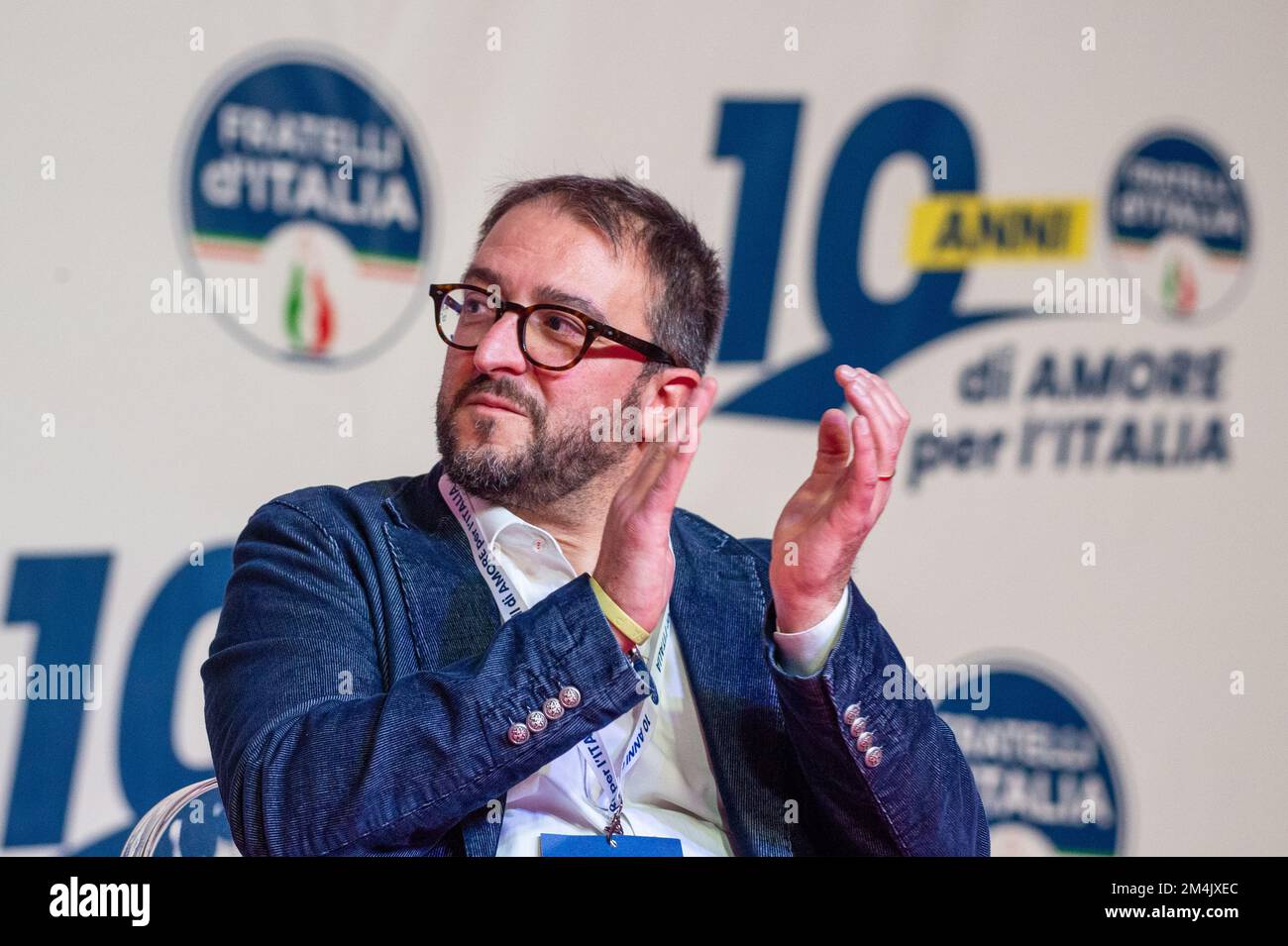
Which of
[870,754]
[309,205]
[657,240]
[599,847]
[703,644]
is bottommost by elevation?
[599,847]

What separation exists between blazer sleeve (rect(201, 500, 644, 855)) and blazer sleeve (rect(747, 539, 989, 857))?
0.32 m

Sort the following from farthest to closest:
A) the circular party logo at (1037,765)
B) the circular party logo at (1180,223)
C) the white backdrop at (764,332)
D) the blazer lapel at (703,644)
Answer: the circular party logo at (1180,223) → the circular party logo at (1037,765) → the white backdrop at (764,332) → the blazer lapel at (703,644)

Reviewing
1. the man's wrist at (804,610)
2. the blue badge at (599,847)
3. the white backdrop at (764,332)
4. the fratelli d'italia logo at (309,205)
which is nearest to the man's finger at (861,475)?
the man's wrist at (804,610)

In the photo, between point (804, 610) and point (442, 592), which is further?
point (442, 592)

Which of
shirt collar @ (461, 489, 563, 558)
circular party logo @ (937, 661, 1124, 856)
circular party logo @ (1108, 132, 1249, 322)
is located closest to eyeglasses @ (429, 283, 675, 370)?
shirt collar @ (461, 489, 563, 558)

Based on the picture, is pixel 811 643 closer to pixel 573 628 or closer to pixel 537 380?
pixel 573 628

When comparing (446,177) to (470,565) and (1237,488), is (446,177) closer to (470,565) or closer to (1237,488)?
(470,565)

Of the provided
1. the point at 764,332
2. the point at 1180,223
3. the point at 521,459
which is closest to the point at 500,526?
the point at 521,459

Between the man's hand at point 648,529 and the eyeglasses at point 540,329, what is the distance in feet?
1.53

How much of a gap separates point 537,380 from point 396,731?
0.75 m

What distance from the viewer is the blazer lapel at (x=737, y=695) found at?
2.22 metres

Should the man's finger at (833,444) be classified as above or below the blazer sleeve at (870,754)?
above

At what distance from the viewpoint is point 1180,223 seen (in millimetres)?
4168

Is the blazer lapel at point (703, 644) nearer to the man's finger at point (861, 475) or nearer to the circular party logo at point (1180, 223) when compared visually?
the man's finger at point (861, 475)
